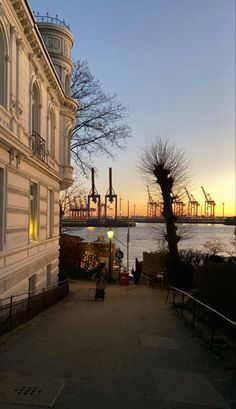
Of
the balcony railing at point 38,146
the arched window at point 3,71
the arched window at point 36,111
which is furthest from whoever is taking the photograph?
the arched window at point 36,111

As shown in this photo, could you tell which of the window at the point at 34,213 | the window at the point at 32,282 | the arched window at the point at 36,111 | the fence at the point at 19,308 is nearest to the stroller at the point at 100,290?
the fence at the point at 19,308

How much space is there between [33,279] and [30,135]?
5.27 m

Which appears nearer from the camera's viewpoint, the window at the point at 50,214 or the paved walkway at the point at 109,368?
the paved walkway at the point at 109,368

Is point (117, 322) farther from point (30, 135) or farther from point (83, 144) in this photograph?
point (83, 144)

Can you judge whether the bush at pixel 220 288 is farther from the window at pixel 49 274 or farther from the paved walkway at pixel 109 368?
the window at pixel 49 274

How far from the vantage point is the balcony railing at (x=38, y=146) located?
15.2 meters

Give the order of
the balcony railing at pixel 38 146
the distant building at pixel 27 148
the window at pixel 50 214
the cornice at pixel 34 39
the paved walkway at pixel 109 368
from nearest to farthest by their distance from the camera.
→ the paved walkway at pixel 109 368 → the distant building at pixel 27 148 → the cornice at pixel 34 39 → the balcony railing at pixel 38 146 → the window at pixel 50 214

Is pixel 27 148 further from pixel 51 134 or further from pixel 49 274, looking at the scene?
pixel 49 274

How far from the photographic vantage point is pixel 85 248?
3759 cm

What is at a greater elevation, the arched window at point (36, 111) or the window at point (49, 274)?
the arched window at point (36, 111)

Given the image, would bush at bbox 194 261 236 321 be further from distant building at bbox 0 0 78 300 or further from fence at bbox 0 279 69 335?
distant building at bbox 0 0 78 300

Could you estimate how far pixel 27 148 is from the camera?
13078 mm

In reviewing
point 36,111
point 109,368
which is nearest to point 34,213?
point 36,111

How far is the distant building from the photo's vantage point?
1158cm
